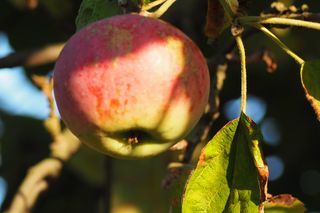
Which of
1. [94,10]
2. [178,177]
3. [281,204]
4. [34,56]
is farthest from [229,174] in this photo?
[34,56]

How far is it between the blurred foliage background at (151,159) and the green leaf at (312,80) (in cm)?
84

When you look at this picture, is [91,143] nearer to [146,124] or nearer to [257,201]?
[146,124]

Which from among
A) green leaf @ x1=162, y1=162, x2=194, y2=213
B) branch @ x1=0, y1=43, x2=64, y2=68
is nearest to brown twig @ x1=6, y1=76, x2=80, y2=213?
branch @ x1=0, y1=43, x2=64, y2=68

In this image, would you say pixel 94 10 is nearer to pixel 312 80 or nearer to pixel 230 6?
pixel 230 6

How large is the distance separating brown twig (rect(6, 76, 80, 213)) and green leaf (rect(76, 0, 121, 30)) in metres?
0.61

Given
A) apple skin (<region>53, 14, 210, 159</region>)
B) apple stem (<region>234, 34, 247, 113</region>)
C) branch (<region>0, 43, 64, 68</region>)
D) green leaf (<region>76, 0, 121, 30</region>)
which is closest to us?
apple skin (<region>53, 14, 210, 159</region>)

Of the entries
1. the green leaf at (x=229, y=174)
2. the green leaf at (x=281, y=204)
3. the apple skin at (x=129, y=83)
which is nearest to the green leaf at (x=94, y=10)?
the apple skin at (x=129, y=83)

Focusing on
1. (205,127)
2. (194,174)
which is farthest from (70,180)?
(194,174)

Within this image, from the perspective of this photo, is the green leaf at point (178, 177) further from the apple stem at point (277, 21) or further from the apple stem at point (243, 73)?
the apple stem at point (277, 21)

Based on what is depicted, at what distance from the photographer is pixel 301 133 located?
2.30m

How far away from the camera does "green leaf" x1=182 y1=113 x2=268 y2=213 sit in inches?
43.1

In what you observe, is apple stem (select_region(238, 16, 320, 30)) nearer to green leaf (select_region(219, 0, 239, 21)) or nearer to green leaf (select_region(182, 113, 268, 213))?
green leaf (select_region(219, 0, 239, 21))

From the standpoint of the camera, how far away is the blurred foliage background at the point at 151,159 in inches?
81.4

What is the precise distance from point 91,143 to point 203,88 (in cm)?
18
